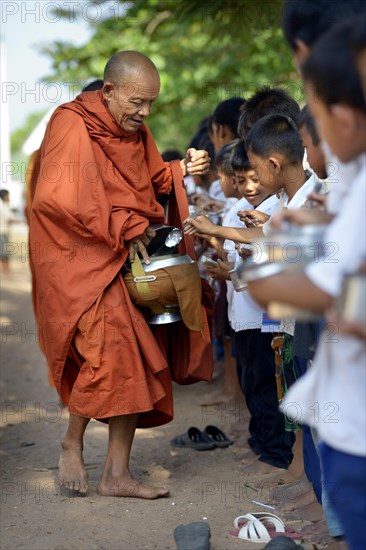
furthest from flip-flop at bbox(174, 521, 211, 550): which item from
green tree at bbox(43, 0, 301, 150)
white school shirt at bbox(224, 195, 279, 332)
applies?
green tree at bbox(43, 0, 301, 150)

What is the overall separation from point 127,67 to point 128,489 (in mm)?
2177

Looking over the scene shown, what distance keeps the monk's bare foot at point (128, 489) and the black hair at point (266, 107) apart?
203 centimetres

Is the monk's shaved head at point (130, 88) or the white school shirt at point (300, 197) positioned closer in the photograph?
the white school shirt at point (300, 197)

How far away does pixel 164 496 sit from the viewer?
447cm

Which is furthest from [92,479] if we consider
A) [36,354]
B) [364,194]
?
[36,354]

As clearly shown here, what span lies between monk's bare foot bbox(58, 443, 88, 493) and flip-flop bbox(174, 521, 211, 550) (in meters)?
0.82

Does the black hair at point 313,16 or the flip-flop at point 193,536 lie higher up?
the black hair at point 313,16

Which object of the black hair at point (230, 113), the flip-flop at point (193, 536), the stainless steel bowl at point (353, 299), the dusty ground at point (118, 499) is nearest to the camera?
the stainless steel bowl at point (353, 299)

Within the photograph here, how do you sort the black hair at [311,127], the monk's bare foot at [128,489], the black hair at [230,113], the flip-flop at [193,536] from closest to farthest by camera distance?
the black hair at [311,127] → the flip-flop at [193,536] → the monk's bare foot at [128,489] → the black hair at [230,113]

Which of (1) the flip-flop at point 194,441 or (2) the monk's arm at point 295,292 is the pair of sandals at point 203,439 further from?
(2) the monk's arm at point 295,292

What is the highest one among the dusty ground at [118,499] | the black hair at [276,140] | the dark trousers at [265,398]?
the black hair at [276,140]

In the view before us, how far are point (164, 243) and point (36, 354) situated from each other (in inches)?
183

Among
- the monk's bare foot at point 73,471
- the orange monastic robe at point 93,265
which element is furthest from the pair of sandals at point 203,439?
the monk's bare foot at point 73,471

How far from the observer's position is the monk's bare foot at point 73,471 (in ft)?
14.7
